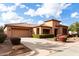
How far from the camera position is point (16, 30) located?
4398 mm

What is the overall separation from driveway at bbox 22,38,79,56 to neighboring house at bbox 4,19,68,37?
8.1 inches

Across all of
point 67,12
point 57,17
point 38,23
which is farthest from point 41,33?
point 67,12

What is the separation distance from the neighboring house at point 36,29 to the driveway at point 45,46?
206 millimetres

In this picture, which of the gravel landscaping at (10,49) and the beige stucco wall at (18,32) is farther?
the beige stucco wall at (18,32)

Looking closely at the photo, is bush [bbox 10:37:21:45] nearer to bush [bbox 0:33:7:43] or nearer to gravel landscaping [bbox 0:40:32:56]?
gravel landscaping [bbox 0:40:32:56]

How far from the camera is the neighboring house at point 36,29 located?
14.4 feet

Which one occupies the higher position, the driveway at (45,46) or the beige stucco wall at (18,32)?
the beige stucco wall at (18,32)

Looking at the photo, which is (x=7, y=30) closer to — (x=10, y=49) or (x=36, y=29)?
(x=10, y=49)

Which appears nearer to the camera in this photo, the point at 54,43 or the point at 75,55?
the point at 75,55

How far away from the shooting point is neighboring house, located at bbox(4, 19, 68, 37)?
4387 millimetres

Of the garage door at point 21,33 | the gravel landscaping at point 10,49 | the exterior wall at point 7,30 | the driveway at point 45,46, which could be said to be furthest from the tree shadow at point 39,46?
the exterior wall at point 7,30

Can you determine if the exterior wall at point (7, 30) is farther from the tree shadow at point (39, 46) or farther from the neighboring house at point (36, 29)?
the tree shadow at point (39, 46)

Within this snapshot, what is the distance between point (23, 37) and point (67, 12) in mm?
1307

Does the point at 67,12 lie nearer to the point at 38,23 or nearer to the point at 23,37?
the point at 38,23
